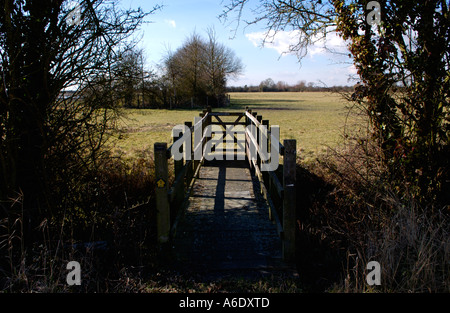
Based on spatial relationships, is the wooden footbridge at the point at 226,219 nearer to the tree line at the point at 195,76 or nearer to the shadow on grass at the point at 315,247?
the shadow on grass at the point at 315,247

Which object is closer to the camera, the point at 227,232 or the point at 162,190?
the point at 162,190

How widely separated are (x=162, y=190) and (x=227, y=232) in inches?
48.2

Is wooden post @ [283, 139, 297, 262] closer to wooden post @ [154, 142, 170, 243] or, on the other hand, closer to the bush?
the bush

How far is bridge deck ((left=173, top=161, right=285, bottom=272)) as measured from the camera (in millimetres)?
4051

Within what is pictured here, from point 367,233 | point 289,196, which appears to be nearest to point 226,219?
point 289,196

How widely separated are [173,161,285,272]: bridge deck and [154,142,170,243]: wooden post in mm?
365

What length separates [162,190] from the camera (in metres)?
3.99

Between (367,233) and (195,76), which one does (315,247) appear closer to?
(367,233)

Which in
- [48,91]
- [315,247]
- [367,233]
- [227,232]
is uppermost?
[48,91]

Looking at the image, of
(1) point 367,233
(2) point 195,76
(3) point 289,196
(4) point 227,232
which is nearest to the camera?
(3) point 289,196

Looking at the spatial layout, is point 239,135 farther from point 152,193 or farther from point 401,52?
point 401,52

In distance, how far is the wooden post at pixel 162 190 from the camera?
3.90m
